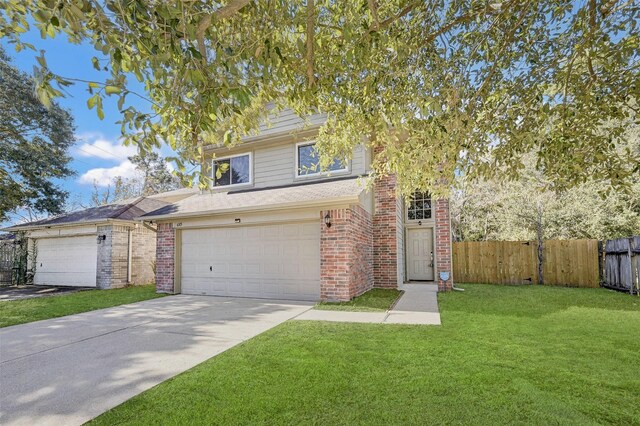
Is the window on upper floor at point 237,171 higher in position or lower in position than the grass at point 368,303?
higher

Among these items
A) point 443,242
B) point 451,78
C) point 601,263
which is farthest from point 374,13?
point 601,263

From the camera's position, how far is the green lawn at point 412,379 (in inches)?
105

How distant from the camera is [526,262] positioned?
38.1 feet

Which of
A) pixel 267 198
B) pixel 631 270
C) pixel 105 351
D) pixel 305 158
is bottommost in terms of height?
pixel 105 351

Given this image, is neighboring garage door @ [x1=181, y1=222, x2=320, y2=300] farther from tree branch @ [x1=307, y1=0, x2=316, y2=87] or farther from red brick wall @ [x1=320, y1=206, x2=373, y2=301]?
tree branch @ [x1=307, y1=0, x2=316, y2=87]

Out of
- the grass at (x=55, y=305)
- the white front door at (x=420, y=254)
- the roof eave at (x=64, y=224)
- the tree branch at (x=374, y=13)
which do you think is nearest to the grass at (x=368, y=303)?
the white front door at (x=420, y=254)

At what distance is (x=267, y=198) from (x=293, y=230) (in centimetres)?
118

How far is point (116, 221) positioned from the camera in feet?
39.4

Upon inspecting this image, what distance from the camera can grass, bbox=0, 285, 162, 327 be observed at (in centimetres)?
678

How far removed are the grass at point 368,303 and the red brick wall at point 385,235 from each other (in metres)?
1.04

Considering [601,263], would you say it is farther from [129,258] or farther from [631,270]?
[129,258]

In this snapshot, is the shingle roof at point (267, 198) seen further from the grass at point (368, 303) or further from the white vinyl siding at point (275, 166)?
the grass at point (368, 303)

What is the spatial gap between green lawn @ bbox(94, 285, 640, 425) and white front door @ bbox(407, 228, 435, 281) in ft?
19.7

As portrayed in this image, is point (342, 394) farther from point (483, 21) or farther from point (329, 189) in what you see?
point (329, 189)
